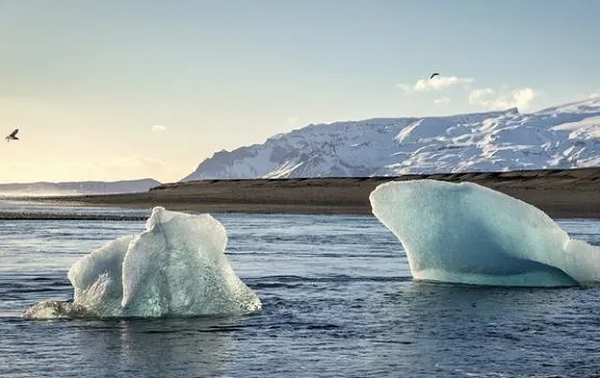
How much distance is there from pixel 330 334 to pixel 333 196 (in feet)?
205

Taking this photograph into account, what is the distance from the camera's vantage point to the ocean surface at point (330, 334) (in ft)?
37.7

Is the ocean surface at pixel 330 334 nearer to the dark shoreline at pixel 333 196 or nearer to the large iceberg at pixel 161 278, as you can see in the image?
the large iceberg at pixel 161 278

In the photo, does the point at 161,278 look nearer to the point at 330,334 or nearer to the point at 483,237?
the point at 330,334

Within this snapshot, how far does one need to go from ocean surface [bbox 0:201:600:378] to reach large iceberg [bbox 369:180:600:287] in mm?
840

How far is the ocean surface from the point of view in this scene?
11.5 meters

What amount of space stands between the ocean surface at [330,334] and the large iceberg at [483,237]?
0.84 m

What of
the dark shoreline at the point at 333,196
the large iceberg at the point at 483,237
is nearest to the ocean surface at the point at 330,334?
the large iceberg at the point at 483,237

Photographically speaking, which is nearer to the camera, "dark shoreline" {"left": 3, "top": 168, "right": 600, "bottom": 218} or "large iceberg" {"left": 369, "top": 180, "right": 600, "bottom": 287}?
"large iceberg" {"left": 369, "top": 180, "right": 600, "bottom": 287}

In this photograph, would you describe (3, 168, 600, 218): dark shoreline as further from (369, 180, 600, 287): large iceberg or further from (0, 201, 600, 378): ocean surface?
(0, 201, 600, 378): ocean surface

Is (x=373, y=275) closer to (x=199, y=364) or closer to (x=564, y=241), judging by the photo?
(x=564, y=241)

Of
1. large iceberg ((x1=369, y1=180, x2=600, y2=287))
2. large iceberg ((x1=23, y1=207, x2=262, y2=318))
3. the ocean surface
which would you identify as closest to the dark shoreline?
large iceberg ((x1=369, y1=180, x2=600, y2=287))

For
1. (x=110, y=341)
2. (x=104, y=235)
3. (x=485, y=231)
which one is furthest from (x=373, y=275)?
(x=104, y=235)

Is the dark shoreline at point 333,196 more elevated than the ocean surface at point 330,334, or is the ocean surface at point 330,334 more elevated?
the dark shoreline at point 333,196

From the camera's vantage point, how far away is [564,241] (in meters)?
20.1
